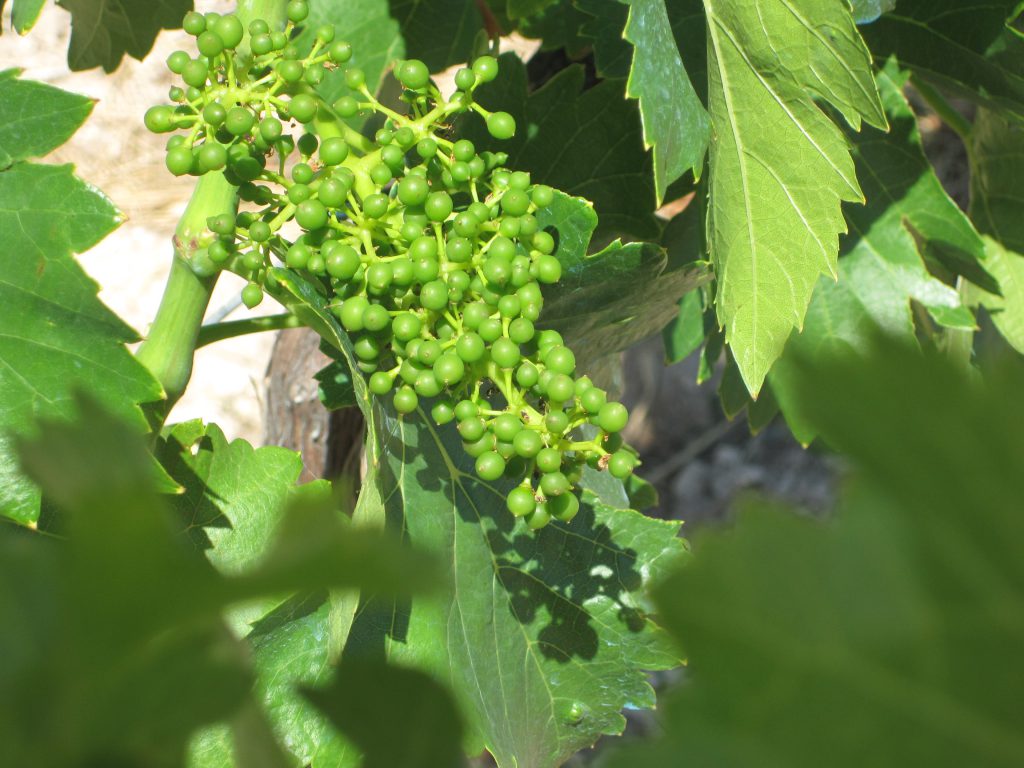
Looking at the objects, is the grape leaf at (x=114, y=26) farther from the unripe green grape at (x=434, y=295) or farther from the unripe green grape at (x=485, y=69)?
the unripe green grape at (x=434, y=295)

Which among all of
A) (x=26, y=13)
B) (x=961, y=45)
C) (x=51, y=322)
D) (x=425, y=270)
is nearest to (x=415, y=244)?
(x=425, y=270)

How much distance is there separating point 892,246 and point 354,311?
0.80 m

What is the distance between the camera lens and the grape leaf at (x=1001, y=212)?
131cm

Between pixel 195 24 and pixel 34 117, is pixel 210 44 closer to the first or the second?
pixel 195 24

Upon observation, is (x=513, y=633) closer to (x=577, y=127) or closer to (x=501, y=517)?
(x=501, y=517)

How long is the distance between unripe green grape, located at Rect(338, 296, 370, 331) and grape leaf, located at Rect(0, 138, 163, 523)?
219 millimetres

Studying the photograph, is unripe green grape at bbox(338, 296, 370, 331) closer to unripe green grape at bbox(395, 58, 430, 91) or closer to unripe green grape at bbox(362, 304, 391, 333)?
unripe green grape at bbox(362, 304, 391, 333)

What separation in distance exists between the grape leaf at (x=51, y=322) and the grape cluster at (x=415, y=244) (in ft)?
0.43

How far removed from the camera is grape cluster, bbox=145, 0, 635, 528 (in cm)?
67

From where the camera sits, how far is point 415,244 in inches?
27.1

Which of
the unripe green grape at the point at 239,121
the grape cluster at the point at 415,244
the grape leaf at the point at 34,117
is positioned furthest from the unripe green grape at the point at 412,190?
the grape leaf at the point at 34,117

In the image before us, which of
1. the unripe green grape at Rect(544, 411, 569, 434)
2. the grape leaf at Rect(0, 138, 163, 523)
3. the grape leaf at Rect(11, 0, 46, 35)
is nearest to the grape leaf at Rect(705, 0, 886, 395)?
the unripe green grape at Rect(544, 411, 569, 434)

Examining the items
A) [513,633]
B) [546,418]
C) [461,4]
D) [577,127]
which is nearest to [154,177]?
[461,4]

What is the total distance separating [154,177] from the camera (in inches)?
128
